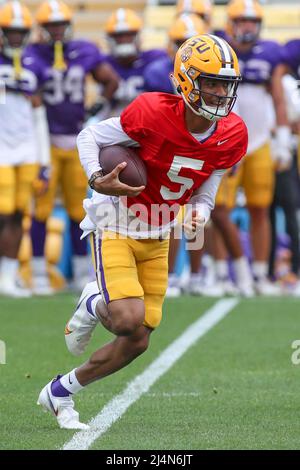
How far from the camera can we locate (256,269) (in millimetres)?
9523

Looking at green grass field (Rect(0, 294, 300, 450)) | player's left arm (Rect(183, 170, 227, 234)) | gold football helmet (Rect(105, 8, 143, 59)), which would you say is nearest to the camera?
green grass field (Rect(0, 294, 300, 450))

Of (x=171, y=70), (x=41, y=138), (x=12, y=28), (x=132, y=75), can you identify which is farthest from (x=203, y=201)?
(x=132, y=75)

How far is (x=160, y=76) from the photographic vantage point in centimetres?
920

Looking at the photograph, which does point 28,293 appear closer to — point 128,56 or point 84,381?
point 128,56

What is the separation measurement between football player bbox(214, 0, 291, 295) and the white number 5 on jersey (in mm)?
4144

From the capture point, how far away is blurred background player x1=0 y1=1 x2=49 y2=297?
29.8 feet

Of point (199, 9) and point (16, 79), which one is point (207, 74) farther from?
point (199, 9)

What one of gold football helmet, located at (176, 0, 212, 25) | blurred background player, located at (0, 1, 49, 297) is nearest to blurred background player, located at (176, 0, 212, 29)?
gold football helmet, located at (176, 0, 212, 25)

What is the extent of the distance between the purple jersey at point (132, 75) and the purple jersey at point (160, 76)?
211mm

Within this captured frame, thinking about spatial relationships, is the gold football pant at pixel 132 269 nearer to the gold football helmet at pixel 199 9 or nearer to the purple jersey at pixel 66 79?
the purple jersey at pixel 66 79

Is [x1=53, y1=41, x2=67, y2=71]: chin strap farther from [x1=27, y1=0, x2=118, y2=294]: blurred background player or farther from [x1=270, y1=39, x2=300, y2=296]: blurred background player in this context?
[x1=270, y1=39, x2=300, y2=296]: blurred background player

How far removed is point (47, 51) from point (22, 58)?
25 cm

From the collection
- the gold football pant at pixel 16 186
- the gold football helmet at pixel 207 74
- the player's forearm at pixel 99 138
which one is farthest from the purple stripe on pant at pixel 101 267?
the gold football pant at pixel 16 186

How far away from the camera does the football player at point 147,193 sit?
15.4 feet
